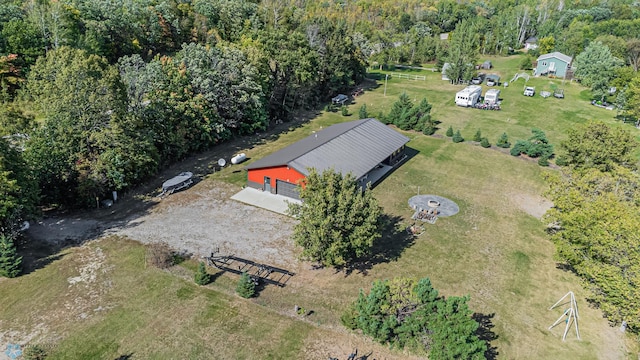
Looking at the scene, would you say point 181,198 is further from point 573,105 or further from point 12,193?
point 573,105

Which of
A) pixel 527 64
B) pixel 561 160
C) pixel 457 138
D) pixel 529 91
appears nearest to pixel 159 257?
pixel 457 138

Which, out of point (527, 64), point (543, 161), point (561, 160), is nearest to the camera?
point (561, 160)

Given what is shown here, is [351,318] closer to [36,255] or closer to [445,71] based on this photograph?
[36,255]

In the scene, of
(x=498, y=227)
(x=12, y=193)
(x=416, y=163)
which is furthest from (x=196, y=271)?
(x=416, y=163)

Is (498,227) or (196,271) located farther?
(498,227)

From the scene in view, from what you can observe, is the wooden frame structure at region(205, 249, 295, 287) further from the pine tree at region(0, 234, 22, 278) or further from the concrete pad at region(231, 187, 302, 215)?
the pine tree at region(0, 234, 22, 278)

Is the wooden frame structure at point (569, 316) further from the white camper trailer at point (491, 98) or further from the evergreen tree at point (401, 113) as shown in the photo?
the white camper trailer at point (491, 98)

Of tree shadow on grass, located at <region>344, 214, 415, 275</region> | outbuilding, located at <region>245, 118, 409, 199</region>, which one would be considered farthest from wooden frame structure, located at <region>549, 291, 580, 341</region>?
outbuilding, located at <region>245, 118, 409, 199</region>
